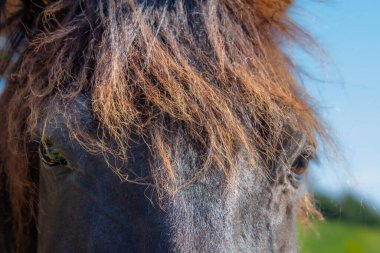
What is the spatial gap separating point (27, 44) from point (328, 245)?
895 inches

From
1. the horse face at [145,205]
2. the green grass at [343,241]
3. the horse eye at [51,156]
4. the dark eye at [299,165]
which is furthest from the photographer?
the green grass at [343,241]

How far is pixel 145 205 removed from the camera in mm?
1846

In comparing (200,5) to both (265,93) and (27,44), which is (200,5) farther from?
(27,44)

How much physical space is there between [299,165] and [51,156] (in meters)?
1.08

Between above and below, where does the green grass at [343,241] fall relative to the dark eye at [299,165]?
below

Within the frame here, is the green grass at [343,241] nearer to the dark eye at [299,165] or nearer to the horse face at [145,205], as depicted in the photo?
the dark eye at [299,165]

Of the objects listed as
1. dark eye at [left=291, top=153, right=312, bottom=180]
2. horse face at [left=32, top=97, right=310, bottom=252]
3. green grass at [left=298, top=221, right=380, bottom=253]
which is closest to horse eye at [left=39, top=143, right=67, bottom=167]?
horse face at [left=32, top=97, right=310, bottom=252]

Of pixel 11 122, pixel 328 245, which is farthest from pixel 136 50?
pixel 328 245

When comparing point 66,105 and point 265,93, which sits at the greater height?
point 66,105

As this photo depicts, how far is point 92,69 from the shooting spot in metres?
2.15

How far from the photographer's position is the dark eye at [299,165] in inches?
93.0

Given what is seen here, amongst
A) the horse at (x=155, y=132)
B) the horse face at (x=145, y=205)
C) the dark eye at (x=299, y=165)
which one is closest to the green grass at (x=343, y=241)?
the dark eye at (x=299, y=165)

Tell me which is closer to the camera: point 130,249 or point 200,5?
point 130,249

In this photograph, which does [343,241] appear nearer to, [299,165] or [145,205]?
[299,165]
